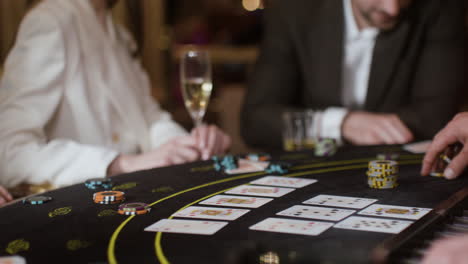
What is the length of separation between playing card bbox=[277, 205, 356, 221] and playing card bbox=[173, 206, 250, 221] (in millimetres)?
105

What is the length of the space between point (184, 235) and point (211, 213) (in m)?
0.17

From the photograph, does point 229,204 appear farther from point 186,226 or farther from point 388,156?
point 388,156

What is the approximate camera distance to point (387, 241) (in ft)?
3.43

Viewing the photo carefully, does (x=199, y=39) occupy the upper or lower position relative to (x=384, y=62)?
upper

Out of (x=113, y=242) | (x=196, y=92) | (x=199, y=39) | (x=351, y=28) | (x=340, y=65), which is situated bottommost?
(x=113, y=242)

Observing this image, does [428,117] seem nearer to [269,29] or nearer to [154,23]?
[269,29]

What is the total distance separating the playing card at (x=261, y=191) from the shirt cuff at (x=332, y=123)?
1.46 meters

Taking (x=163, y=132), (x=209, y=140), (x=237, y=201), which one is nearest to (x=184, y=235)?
(x=237, y=201)

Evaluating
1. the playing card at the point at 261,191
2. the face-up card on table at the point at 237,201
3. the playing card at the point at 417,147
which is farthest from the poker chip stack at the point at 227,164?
the playing card at the point at 417,147

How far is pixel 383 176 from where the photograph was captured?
1.54 meters

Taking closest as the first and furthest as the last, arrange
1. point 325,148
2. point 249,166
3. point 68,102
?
point 249,166, point 325,148, point 68,102

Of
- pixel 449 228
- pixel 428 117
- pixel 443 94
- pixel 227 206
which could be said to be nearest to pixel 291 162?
pixel 227 206

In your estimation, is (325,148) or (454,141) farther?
(325,148)

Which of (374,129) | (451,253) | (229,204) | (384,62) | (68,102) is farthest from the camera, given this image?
(384,62)
